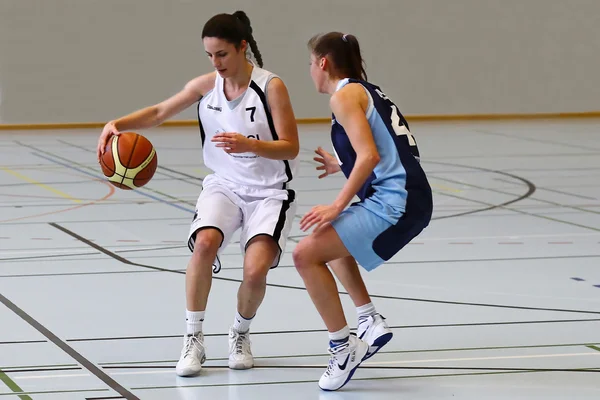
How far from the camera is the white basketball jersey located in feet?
12.6

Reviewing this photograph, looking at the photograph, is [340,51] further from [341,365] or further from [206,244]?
[341,365]

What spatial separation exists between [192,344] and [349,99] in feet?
3.44

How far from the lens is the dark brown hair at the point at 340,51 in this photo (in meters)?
3.61

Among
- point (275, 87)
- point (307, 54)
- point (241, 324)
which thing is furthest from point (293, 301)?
point (307, 54)

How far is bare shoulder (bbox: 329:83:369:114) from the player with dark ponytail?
12.8 inches

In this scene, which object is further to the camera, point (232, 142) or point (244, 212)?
point (244, 212)

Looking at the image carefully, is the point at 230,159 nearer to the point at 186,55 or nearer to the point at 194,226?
the point at 194,226

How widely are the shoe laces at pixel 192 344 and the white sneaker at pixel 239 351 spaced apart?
0.14 meters

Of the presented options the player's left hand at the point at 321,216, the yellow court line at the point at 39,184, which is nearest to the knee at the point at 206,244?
the player's left hand at the point at 321,216

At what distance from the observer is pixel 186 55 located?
14.9 m

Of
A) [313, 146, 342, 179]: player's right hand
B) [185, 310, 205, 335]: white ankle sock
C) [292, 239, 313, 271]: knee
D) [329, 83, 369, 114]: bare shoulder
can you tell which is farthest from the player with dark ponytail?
[329, 83, 369, 114]: bare shoulder

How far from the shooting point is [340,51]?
11.9 ft

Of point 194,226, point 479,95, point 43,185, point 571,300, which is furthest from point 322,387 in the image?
point 479,95

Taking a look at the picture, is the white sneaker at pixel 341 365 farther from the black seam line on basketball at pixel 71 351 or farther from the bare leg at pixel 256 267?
the black seam line on basketball at pixel 71 351
